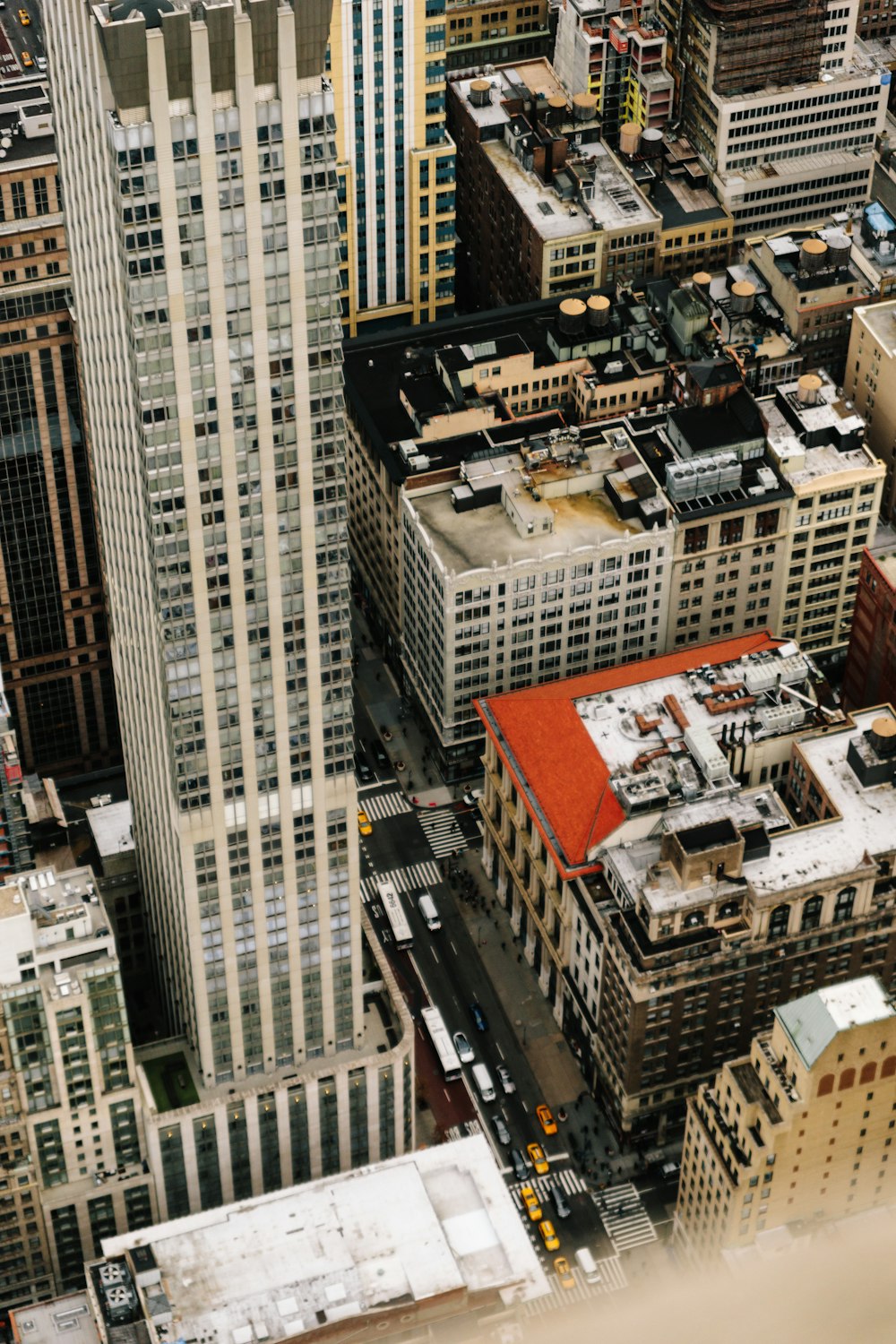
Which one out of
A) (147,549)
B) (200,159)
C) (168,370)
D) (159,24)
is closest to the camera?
(159,24)

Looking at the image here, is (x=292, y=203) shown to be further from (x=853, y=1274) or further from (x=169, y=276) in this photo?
(x=853, y=1274)

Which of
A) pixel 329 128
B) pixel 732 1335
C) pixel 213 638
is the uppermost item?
pixel 329 128

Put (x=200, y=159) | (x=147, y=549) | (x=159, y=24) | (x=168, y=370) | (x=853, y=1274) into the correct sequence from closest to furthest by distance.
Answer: (x=853, y=1274) < (x=159, y=24) < (x=200, y=159) < (x=168, y=370) < (x=147, y=549)

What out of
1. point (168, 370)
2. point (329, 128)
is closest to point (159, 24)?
point (329, 128)

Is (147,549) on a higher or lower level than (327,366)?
lower

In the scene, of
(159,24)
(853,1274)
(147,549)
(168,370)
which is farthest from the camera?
(147,549)

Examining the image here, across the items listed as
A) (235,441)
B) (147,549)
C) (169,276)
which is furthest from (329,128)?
(147,549)

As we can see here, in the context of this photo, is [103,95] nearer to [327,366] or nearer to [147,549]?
[327,366]

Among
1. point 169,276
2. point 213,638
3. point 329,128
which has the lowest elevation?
point 213,638

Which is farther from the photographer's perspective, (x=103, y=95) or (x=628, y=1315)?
(x=103, y=95)
